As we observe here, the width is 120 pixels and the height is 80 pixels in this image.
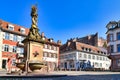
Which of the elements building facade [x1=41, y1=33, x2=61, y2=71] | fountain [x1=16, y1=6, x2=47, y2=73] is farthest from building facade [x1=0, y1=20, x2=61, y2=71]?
fountain [x1=16, y1=6, x2=47, y2=73]

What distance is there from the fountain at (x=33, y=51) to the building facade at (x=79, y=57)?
4994 centimetres

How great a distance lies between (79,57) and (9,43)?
29.4 m

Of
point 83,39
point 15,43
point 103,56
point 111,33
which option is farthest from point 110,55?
point 83,39

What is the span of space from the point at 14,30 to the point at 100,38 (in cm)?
5564

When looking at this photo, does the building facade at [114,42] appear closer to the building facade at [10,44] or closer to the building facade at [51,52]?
the building facade at [10,44]

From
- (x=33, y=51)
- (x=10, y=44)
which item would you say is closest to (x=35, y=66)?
(x=33, y=51)

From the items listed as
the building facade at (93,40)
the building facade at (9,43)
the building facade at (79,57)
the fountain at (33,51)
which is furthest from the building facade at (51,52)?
the fountain at (33,51)

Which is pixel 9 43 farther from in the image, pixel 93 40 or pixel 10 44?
pixel 93 40

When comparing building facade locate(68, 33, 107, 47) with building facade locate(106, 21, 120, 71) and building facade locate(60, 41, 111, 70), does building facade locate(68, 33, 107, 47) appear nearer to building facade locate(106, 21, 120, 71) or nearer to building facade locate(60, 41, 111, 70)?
building facade locate(60, 41, 111, 70)

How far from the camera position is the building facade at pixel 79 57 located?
233 feet

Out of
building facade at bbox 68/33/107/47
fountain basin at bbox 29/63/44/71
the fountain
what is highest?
building facade at bbox 68/33/107/47

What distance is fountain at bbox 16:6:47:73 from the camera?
54.7 ft

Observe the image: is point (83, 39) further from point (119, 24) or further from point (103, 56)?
point (119, 24)

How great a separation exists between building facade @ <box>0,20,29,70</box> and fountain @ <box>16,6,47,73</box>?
3085cm
